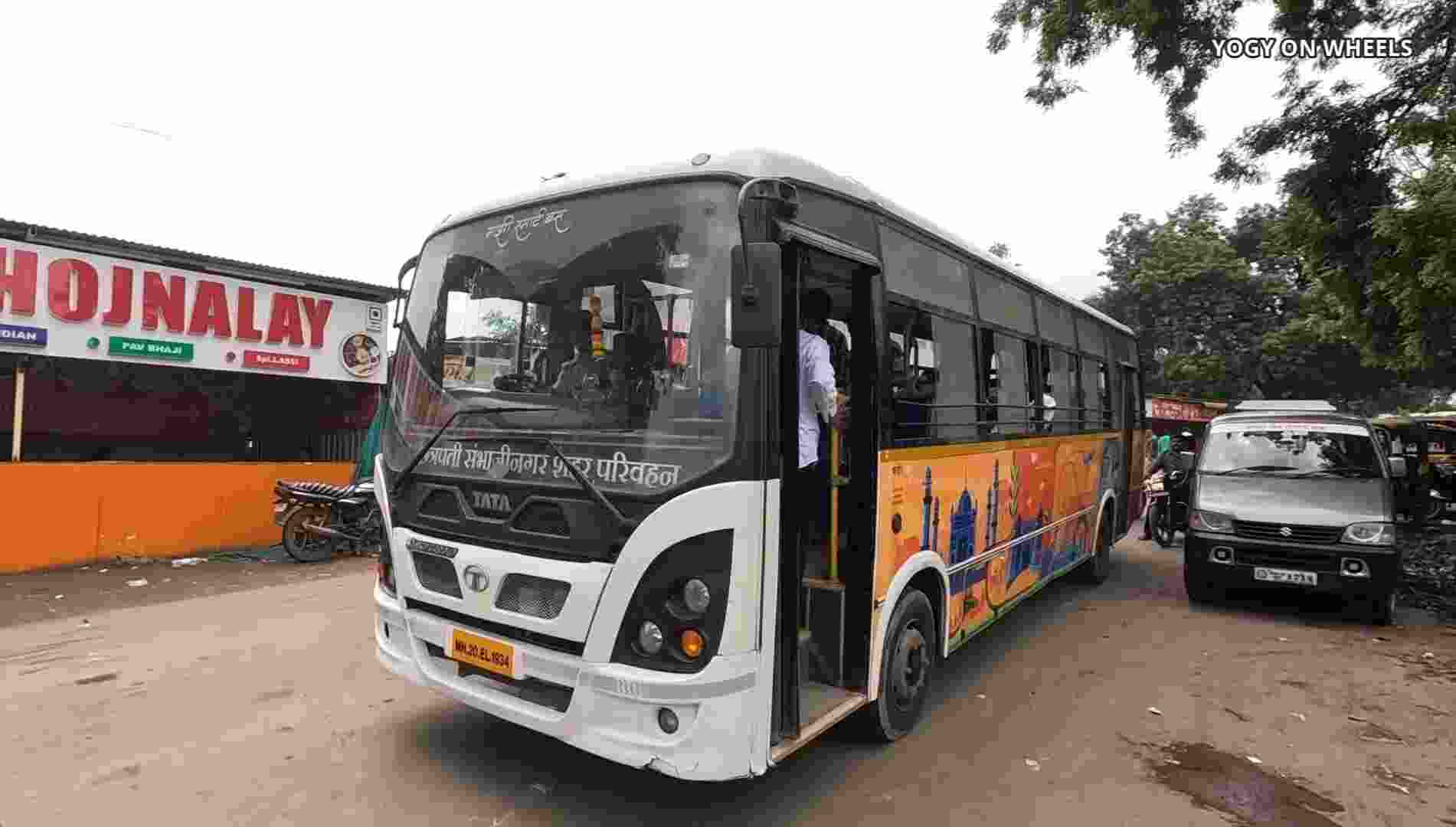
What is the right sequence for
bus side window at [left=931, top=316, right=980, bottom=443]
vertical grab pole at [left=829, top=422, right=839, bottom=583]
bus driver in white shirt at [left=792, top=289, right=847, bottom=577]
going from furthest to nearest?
bus side window at [left=931, top=316, right=980, bottom=443], vertical grab pole at [left=829, top=422, right=839, bottom=583], bus driver in white shirt at [left=792, top=289, right=847, bottom=577]

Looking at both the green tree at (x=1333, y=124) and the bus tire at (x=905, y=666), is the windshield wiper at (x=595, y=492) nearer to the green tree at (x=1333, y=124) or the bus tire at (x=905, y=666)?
the bus tire at (x=905, y=666)

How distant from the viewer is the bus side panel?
13.0 feet

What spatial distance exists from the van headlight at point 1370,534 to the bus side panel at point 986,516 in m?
2.11

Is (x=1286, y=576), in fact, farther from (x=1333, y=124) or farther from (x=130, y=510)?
(x=130, y=510)

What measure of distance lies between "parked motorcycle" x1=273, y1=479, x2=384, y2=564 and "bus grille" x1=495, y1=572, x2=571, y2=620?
22.0 feet

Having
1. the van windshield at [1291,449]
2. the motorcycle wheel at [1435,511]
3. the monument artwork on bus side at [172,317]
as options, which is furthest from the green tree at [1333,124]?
the monument artwork on bus side at [172,317]

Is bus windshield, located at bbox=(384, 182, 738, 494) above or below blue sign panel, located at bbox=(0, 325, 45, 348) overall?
below

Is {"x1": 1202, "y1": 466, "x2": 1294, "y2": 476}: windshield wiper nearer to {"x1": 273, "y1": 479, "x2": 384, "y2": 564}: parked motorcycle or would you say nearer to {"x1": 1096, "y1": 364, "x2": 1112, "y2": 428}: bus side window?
{"x1": 1096, "y1": 364, "x2": 1112, "y2": 428}: bus side window

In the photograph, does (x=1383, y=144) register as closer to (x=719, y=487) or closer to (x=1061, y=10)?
(x=1061, y=10)

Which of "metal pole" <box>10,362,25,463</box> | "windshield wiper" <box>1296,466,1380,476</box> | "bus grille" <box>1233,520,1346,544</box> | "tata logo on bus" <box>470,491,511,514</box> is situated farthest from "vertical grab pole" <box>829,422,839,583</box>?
"metal pole" <box>10,362,25,463</box>

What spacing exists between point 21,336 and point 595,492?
9879mm

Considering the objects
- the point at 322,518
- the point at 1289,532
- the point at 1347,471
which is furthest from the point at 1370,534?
the point at 322,518

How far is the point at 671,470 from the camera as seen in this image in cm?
289

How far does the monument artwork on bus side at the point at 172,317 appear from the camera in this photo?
8.98 meters
